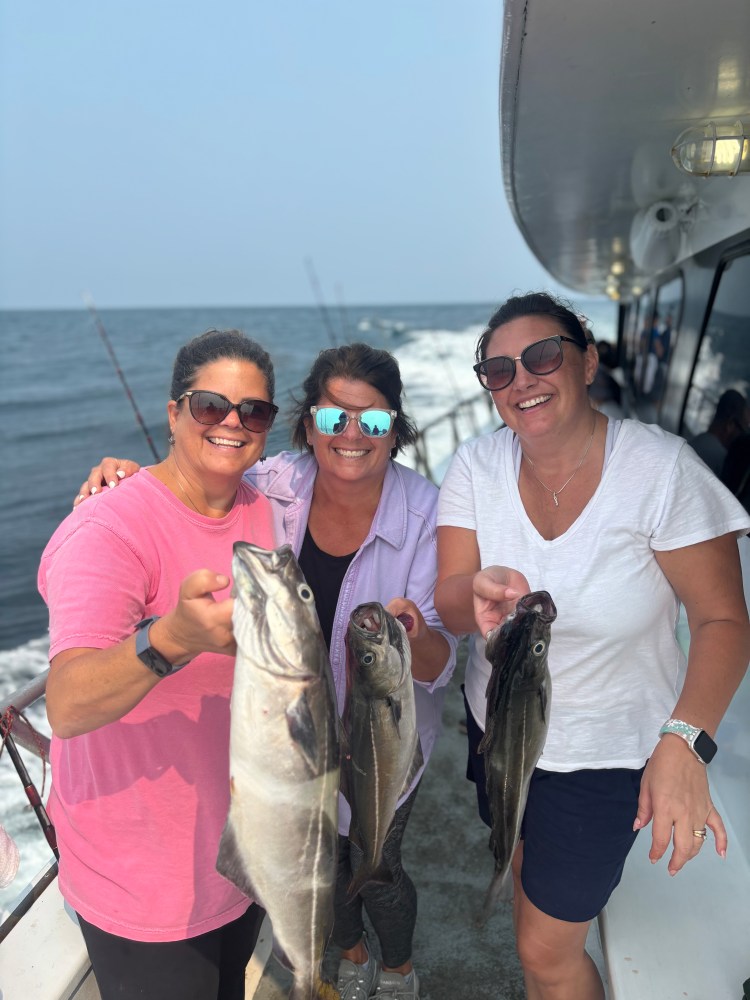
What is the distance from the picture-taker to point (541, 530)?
2322mm

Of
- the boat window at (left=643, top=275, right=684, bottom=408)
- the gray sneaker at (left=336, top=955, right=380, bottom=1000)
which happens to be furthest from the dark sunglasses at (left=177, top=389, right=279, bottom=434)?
the boat window at (left=643, top=275, right=684, bottom=408)

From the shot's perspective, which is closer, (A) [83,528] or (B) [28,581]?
(A) [83,528]

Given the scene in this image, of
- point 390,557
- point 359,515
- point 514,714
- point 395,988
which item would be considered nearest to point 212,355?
point 359,515

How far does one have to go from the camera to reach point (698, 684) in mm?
2006

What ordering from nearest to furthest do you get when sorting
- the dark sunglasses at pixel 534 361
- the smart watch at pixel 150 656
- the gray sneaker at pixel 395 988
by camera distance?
1. the smart watch at pixel 150 656
2. the dark sunglasses at pixel 534 361
3. the gray sneaker at pixel 395 988

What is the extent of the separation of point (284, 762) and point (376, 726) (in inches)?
18.1

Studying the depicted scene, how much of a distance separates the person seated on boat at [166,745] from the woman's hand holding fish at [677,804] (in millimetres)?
1269

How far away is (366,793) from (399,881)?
1.08 metres

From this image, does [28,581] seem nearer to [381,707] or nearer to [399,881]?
[399,881]

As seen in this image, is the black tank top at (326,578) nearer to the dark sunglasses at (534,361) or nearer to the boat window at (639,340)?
the dark sunglasses at (534,361)

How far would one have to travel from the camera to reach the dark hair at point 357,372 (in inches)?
104

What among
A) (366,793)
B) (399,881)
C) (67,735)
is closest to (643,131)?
(366,793)

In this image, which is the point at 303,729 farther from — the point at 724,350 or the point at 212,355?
the point at 724,350

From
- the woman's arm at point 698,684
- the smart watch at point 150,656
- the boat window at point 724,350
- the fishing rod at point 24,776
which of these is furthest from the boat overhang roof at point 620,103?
the fishing rod at point 24,776
